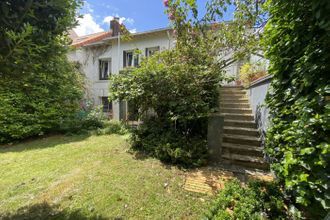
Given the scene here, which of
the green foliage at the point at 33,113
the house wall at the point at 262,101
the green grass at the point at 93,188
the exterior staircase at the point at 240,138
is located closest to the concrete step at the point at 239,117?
the exterior staircase at the point at 240,138

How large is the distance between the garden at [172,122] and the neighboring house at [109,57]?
213 inches

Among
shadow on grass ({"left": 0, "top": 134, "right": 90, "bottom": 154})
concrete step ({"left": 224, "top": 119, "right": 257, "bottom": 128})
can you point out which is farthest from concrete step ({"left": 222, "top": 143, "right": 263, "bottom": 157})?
shadow on grass ({"left": 0, "top": 134, "right": 90, "bottom": 154})

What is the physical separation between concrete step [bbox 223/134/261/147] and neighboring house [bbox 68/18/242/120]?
739cm

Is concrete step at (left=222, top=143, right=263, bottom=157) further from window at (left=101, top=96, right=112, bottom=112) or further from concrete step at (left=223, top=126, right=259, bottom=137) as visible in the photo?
window at (left=101, top=96, right=112, bottom=112)

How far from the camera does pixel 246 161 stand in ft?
15.8

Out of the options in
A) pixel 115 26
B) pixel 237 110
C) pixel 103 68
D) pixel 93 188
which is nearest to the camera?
pixel 93 188

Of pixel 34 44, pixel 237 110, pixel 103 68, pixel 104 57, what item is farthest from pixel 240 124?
pixel 103 68

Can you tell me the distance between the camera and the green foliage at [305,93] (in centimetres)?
199

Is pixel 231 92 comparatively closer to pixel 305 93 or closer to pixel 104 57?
pixel 305 93

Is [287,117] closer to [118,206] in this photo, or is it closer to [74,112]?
[118,206]

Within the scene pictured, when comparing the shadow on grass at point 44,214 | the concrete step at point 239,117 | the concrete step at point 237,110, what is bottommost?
the shadow on grass at point 44,214

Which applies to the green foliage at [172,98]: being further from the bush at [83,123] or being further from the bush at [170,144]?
the bush at [83,123]

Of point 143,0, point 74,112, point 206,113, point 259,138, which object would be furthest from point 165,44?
point 259,138

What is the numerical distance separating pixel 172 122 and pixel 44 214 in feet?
12.8
